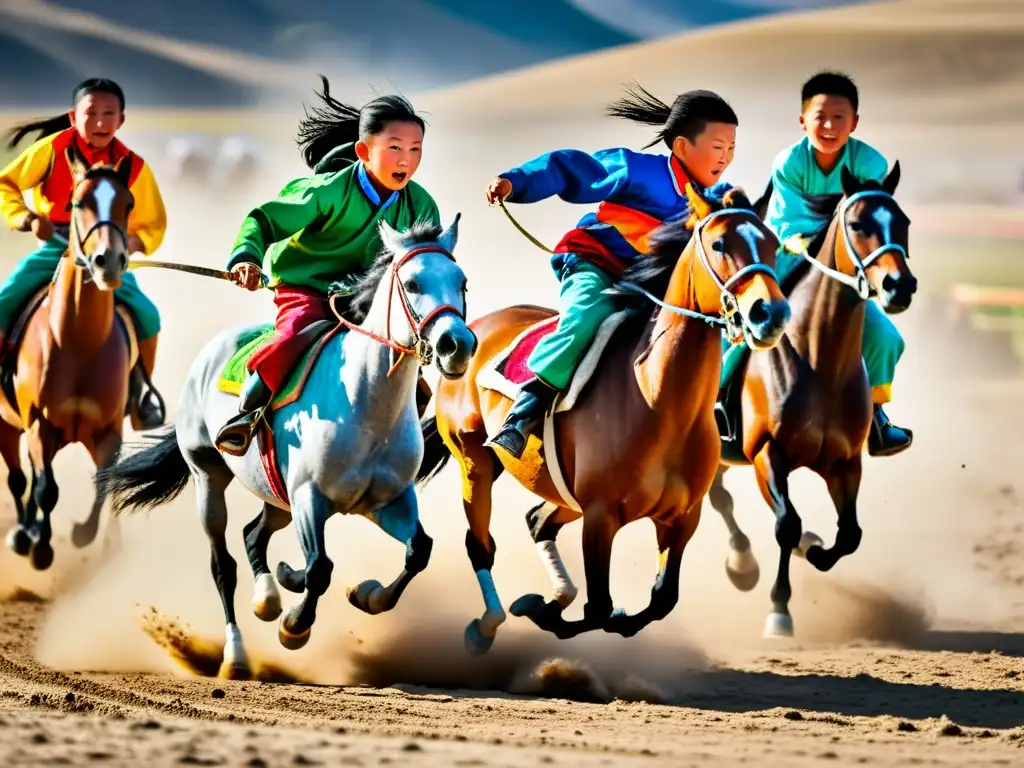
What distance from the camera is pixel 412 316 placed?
22.2ft

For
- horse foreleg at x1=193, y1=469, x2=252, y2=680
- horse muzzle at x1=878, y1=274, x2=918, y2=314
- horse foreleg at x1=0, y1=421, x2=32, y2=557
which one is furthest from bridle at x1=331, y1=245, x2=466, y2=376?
horse foreleg at x1=0, y1=421, x2=32, y2=557

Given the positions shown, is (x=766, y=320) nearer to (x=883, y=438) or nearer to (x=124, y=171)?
(x=883, y=438)

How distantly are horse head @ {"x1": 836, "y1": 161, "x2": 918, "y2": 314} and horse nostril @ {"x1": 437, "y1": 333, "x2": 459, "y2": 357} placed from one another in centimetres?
268

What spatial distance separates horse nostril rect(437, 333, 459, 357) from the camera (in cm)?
650

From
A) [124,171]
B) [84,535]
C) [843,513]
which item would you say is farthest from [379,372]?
[84,535]

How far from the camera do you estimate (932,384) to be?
1895 centimetres

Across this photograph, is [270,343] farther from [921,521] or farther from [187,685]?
[921,521]

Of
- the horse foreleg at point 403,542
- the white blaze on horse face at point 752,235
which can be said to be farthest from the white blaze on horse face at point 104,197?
the white blaze on horse face at point 752,235

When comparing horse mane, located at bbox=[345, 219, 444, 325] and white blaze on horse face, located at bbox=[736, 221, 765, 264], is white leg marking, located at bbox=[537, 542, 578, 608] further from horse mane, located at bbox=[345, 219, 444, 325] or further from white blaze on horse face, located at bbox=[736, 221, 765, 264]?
white blaze on horse face, located at bbox=[736, 221, 765, 264]

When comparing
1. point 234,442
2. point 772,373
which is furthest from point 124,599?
point 772,373

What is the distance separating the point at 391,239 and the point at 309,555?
4.19 ft

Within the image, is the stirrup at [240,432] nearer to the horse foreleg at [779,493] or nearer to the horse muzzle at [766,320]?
the horse muzzle at [766,320]

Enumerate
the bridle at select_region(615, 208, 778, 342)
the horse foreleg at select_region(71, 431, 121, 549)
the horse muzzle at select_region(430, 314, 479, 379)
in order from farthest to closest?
1. the horse foreleg at select_region(71, 431, 121, 549)
2. the bridle at select_region(615, 208, 778, 342)
3. the horse muzzle at select_region(430, 314, 479, 379)

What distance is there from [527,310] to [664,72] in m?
21.7
